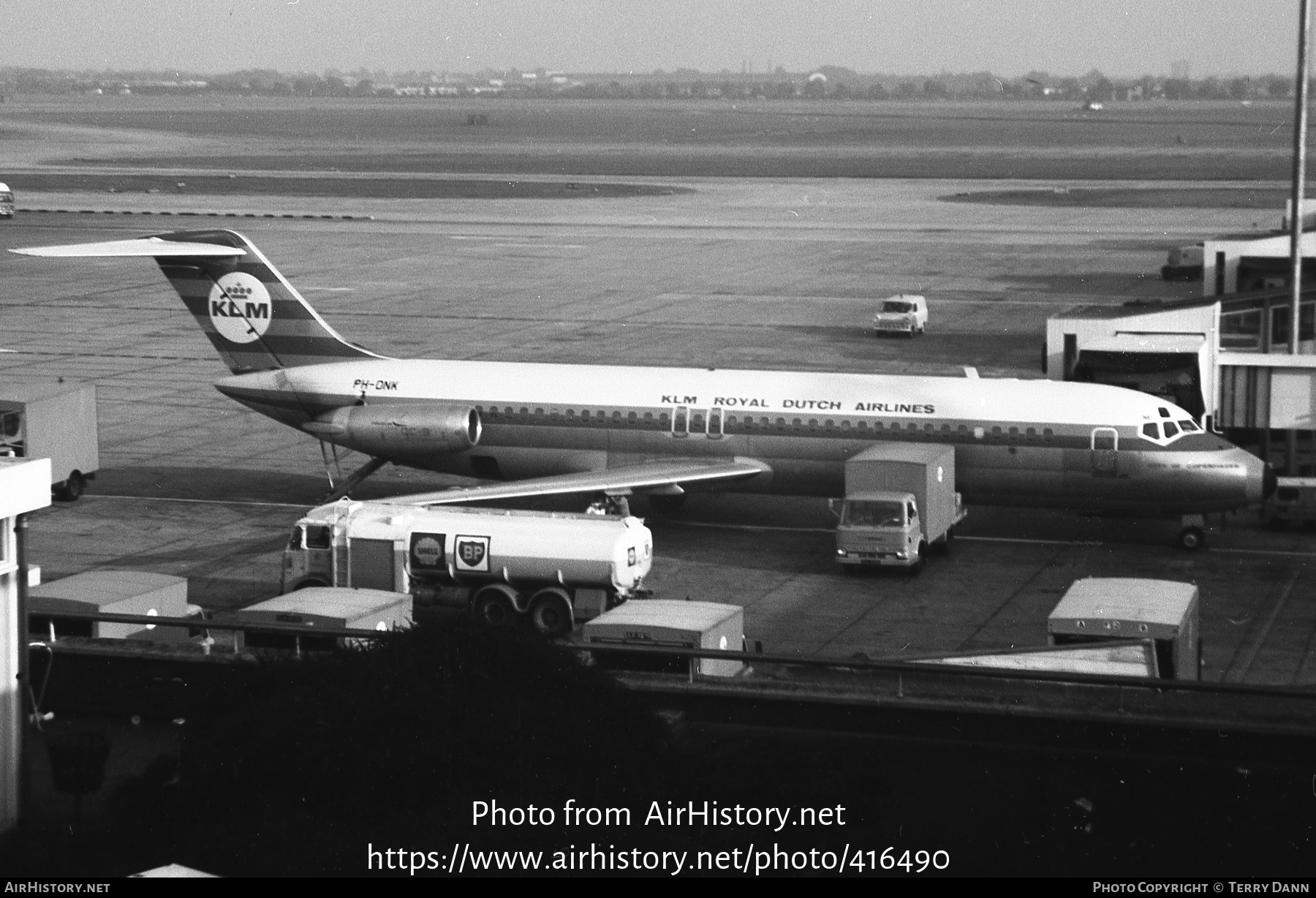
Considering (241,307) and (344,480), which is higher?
(241,307)

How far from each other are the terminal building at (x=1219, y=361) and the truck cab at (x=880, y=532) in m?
11.0

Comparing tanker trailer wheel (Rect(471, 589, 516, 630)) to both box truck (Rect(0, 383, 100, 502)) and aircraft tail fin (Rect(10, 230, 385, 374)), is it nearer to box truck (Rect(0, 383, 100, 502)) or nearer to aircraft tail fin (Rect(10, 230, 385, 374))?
aircraft tail fin (Rect(10, 230, 385, 374))

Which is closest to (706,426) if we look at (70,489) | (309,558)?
(309,558)

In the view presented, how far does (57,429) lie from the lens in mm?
37062

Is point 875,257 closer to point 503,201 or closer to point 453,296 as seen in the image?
point 453,296

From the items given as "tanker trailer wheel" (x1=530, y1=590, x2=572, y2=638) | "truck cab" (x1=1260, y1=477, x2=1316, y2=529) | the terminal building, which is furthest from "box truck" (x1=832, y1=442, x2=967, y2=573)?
the terminal building

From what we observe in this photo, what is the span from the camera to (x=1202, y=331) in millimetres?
42125

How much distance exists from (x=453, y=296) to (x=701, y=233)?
29.3m

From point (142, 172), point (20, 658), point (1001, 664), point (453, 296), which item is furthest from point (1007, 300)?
point (142, 172)

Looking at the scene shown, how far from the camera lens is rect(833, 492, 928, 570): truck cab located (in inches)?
1227

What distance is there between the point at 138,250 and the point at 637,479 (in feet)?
37.8

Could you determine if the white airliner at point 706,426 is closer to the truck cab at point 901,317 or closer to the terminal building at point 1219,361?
the terminal building at point 1219,361

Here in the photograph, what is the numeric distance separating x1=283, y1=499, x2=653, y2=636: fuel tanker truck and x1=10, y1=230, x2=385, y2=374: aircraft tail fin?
991cm

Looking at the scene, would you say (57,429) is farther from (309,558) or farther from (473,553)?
(473,553)
